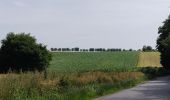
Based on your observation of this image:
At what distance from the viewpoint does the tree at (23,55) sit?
74.0m

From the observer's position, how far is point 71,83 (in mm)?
36156

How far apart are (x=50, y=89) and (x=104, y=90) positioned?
742 centimetres

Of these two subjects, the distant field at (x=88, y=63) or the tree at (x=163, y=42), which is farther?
the tree at (x=163, y=42)

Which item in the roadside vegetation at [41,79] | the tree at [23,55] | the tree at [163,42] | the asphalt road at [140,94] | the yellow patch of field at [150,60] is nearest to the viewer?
Result: the roadside vegetation at [41,79]

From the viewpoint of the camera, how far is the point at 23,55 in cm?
7506

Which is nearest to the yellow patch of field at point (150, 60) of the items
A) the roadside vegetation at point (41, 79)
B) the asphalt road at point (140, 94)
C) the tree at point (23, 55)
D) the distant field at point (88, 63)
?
the distant field at point (88, 63)

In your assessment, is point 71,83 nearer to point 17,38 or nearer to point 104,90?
point 104,90

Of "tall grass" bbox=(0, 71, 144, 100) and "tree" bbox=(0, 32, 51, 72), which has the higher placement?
"tree" bbox=(0, 32, 51, 72)

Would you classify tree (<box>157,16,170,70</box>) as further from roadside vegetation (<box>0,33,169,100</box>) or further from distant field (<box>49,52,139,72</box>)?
distant field (<box>49,52,139,72</box>)

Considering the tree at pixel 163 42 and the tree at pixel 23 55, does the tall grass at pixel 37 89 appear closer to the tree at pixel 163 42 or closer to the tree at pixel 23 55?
the tree at pixel 23 55

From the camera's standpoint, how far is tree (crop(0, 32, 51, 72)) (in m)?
74.0

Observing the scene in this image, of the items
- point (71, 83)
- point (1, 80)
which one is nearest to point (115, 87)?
point (71, 83)

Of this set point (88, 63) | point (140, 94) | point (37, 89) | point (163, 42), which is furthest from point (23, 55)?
point (37, 89)

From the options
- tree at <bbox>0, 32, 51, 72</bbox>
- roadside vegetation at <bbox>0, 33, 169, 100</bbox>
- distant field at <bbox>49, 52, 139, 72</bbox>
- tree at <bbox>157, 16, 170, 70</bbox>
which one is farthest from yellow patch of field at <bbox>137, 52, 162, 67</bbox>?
tree at <bbox>0, 32, 51, 72</bbox>
